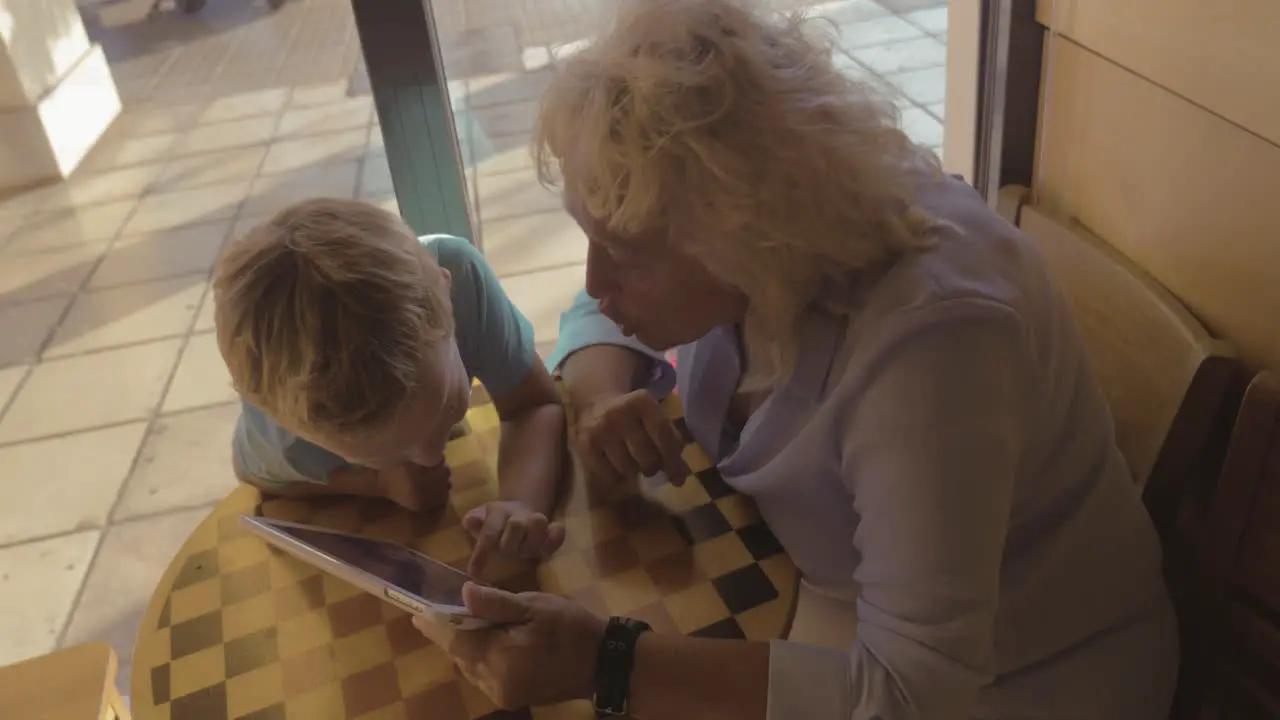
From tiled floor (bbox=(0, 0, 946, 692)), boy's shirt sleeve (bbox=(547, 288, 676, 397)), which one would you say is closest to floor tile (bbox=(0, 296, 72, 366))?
tiled floor (bbox=(0, 0, 946, 692))

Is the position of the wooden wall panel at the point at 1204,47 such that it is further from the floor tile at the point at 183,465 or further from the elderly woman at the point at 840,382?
the floor tile at the point at 183,465

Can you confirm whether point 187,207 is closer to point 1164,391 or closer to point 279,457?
point 279,457

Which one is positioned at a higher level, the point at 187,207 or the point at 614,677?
the point at 614,677

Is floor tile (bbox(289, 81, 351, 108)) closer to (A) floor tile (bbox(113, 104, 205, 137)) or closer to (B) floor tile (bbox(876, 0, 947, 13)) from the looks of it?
(A) floor tile (bbox(113, 104, 205, 137))

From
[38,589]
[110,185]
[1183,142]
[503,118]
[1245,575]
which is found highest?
[1183,142]

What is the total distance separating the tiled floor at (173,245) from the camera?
86.1 inches

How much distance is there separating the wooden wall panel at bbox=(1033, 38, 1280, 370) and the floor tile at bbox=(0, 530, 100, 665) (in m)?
2.00

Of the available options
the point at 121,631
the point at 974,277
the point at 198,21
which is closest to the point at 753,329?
the point at 974,277

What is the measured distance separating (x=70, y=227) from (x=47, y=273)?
358 millimetres

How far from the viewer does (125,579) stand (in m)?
2.07

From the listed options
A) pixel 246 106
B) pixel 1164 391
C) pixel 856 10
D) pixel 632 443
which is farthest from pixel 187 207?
pixel 1164 391

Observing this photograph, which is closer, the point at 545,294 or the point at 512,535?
the point at 512,535

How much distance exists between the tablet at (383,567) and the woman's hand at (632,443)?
19 centimetres

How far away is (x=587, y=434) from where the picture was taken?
1.05 meters
